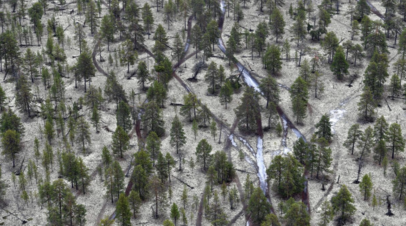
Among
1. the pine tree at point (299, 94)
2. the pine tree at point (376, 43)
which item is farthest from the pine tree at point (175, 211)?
the pine tree at point (376, 43)

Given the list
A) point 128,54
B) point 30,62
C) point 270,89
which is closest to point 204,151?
point 270,89

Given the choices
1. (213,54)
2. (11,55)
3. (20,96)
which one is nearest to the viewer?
(20,96)

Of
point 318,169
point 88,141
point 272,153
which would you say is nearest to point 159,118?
point 88,141

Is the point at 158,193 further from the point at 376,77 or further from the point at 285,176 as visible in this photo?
the point at 376,77

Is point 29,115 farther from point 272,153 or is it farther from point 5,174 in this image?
point 272,153

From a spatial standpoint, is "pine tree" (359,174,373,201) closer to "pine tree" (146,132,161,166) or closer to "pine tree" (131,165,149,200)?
"pine tree" (131,165,149,200)

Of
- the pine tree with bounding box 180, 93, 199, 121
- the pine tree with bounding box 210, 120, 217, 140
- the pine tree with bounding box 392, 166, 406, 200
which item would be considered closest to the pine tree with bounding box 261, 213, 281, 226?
the pine tree with bounding box 392, 166, 406, 200

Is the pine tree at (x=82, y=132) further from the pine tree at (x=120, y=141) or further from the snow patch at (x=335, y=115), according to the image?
the snow patch at (x=335, y=115)
